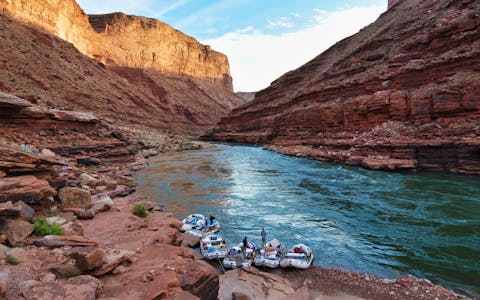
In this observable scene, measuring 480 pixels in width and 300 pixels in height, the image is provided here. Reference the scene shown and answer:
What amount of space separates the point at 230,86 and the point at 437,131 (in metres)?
103

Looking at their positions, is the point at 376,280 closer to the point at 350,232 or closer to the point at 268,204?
the point at 350,232

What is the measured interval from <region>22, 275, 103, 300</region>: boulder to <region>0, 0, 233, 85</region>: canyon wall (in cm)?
5031

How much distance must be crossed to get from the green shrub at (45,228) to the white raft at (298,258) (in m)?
4.29

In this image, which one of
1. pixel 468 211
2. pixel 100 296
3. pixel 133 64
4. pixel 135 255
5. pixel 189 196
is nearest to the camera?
pixel 100 296

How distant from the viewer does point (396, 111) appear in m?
18.4

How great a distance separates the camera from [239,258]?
5.64 m

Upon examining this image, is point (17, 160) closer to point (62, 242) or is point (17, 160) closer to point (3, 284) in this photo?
point (62, 242)

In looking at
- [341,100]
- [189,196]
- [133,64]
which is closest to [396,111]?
[341,100]

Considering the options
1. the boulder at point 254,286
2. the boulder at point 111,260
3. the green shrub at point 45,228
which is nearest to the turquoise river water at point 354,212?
the boulder at point 254,286

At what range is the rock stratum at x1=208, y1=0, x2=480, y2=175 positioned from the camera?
14750mm

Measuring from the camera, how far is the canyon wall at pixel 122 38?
141ft

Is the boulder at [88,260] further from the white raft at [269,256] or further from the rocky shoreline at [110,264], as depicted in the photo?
the white raft at [269,256]

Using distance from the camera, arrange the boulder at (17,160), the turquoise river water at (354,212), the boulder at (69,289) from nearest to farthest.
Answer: the boulder at (69,289) < the boulder at (17,160) < the turquoise river water at (354,212)

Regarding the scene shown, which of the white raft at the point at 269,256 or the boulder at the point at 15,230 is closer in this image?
the boulder at the point at 15,230
